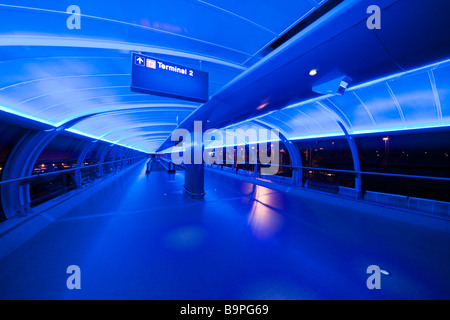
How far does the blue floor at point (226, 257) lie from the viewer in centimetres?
184

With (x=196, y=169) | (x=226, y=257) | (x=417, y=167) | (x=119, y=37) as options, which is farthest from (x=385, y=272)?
(x=417, y=167)

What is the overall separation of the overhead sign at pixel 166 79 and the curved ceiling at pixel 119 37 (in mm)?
250

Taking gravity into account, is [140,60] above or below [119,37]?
below

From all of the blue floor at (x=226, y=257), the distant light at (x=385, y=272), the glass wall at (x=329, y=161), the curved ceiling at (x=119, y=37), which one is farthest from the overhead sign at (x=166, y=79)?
the glass wall at (x=329, y=161)

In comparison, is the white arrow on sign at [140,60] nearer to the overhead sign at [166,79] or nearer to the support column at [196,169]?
the overhead sign at [166,79]

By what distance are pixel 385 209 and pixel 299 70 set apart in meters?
4.58

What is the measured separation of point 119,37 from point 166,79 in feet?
3.10

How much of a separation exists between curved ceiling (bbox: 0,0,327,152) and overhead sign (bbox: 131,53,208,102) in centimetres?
25

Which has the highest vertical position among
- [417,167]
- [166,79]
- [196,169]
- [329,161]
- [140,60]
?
[140,60]

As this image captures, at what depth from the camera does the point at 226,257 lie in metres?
2.44

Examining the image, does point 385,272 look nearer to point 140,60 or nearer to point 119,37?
point 140,60

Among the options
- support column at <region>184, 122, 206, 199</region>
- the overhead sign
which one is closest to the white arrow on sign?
the overhead sign

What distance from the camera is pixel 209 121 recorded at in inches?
209
